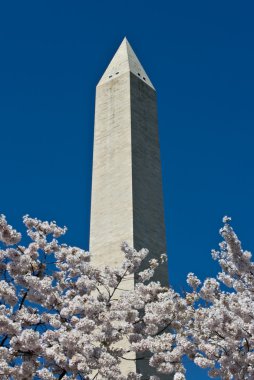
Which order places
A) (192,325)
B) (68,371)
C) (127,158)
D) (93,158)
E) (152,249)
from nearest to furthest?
(68,371) < (192,325) < (152,249) < (127,158) < (93,158)

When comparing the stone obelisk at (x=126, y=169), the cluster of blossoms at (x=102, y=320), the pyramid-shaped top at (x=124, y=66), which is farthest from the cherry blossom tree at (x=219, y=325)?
the pyramid-shaped top at (x=124, y=66)

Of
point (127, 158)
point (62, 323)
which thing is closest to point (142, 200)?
point (127, 158)

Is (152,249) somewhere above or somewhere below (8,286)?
above

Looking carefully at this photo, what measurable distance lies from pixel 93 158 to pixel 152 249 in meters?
5.50

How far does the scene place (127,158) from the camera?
23.1 metres

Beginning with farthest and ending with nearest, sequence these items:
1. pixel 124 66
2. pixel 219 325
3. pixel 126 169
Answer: pixel 124 66 → pixel 126 169 → pixel 219 325

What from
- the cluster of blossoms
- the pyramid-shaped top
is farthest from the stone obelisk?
the cluster of blossoms

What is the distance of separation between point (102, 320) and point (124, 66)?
1785 centimetres

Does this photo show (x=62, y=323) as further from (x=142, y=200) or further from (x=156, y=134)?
(x=156, y=134)

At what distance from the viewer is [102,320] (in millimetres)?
10398

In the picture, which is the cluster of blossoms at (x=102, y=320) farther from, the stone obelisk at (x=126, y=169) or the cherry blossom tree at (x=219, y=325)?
the stone obelisk at (x=126, y=169)

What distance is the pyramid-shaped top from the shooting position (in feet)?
86.2

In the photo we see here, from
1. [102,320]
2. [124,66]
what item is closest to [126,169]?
[124,66]

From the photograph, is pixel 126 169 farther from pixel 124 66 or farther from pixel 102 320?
pixel 102 320
